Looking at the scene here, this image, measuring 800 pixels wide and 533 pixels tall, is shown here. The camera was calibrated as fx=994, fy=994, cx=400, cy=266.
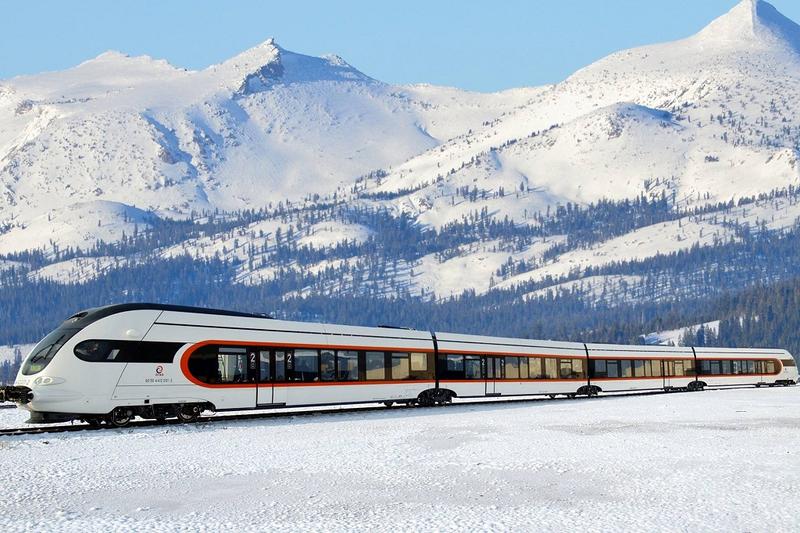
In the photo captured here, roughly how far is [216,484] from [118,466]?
3.30 metres

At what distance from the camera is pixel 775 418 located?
3353cm

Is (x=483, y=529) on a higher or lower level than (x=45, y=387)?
lower

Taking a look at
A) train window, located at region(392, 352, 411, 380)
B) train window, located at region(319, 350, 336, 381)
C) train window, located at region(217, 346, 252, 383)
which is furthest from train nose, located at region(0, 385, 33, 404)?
train window, located at region(392, 352, 411, 380)

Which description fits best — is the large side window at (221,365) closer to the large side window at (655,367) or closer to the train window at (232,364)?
the train window at (232,364)

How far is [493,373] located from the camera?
46781 mm

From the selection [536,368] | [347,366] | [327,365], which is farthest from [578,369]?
[327,365]

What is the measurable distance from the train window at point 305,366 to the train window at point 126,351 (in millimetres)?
5503

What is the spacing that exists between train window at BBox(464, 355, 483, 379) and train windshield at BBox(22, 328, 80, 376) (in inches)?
798

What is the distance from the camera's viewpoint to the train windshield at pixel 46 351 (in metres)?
29.2

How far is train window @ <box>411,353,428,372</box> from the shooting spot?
4185 centimetres

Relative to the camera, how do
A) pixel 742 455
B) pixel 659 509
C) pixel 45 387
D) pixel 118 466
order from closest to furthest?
pixel 659 509 < pixel 118 466 < pixel 742 455 < pixel 45 387

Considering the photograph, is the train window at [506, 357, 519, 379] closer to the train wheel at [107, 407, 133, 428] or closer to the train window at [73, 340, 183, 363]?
the train window at [73, 340, 183, 363]

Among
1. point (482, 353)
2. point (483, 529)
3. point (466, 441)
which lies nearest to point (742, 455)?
point (466, 441)

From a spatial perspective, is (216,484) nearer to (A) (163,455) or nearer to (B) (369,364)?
(A) (163,455)
